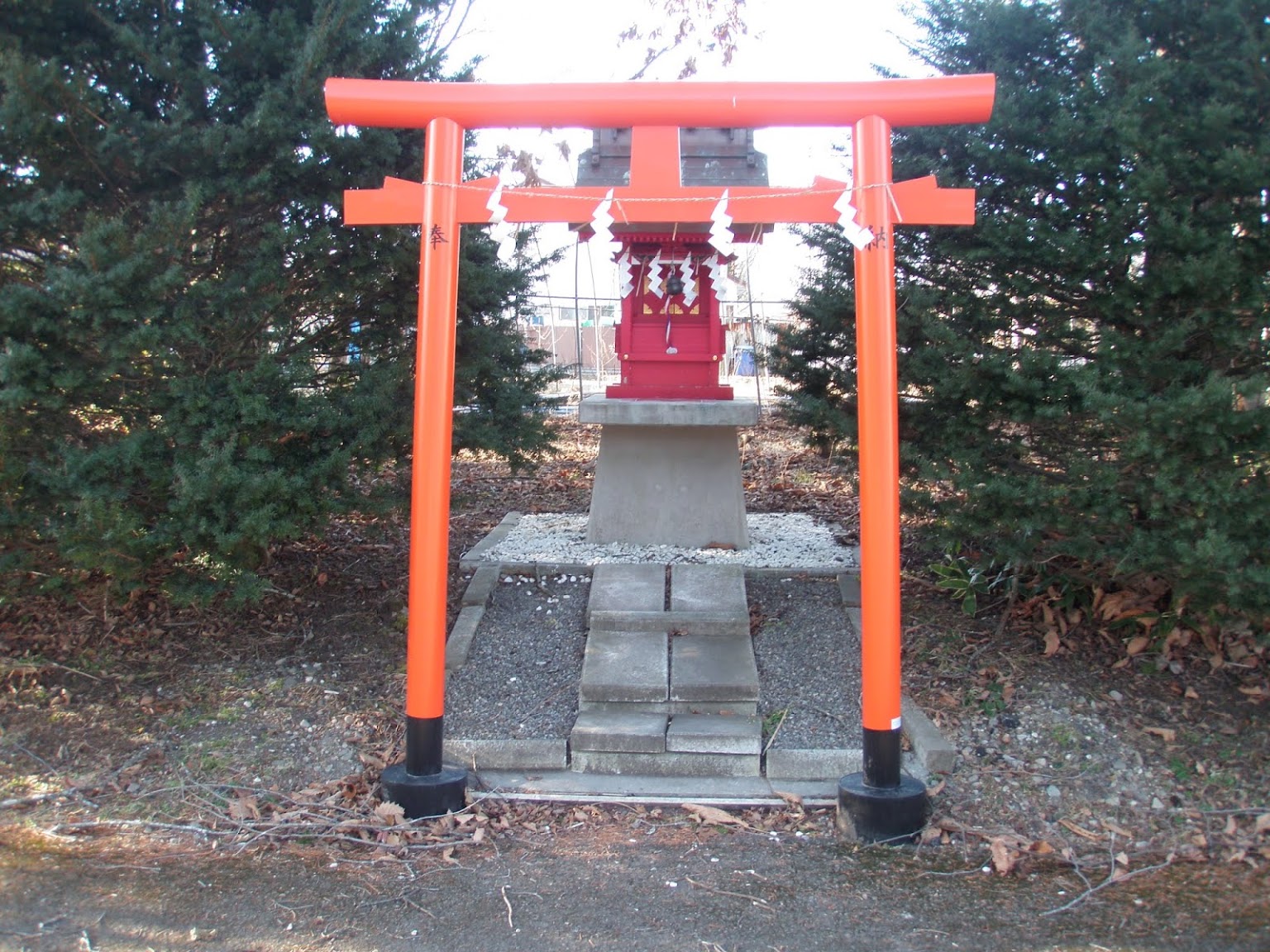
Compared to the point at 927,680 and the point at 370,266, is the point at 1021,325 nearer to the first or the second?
the point at 927,680

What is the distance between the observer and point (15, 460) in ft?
13.7

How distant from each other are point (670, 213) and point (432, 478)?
1367 millimetres

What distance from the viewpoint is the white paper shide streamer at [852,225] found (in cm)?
358

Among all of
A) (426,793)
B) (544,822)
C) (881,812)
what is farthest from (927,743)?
(426,793)

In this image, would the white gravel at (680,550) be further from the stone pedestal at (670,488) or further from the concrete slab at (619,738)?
the concrete slab at (619,738)

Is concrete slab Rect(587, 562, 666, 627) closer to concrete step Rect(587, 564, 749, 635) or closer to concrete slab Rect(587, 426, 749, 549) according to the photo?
concrete step Rect(587, 564, 749, 635)

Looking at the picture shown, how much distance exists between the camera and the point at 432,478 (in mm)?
3713

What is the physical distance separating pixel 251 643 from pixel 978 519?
12.1 ft

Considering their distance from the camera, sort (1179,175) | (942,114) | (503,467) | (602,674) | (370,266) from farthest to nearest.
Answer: (503,467) → (370,266) → (602,674) → (1179,175) → (942,114)

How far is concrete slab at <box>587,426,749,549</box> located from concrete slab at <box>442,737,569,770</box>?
218cm

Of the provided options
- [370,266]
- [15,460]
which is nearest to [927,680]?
[370,266]

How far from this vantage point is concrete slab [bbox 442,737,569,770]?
4156mm

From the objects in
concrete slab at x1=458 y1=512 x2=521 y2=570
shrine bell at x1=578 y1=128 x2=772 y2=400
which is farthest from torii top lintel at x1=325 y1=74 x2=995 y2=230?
concrete slab at x1=458 y1=512 x2=521 y2=570

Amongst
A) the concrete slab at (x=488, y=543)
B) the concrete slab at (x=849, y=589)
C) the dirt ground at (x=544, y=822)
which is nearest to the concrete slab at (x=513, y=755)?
the dirt ground at (x=544, y=822)
